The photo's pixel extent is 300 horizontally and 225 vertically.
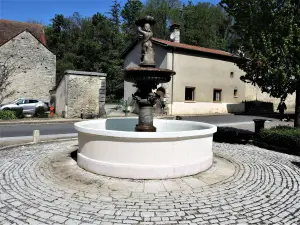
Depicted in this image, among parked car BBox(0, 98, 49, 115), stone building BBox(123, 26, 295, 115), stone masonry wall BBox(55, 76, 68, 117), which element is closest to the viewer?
stone masonry wall BBox(55, 76, 68, 117)

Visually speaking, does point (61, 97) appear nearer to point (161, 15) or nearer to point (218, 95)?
point (218, 95)

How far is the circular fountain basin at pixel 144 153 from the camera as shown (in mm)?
5594

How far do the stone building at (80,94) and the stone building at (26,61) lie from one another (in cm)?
590

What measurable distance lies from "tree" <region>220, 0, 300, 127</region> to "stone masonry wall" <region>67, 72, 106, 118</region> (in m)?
12.7

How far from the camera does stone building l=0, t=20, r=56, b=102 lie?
80.2 ft

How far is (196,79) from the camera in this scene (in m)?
24.1

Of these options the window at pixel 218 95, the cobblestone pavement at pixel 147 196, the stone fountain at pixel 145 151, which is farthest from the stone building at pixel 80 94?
the stone fountain at pixel 145 151

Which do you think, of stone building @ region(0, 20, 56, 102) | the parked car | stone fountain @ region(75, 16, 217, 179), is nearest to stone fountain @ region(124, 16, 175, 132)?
stone fountain @ region(75, 16, 217, 179)

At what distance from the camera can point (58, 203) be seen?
173 inches

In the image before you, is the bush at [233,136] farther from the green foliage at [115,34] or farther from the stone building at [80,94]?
the green foliage at [115,34]

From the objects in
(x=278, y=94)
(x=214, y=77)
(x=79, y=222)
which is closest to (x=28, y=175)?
(x=79, y=222)

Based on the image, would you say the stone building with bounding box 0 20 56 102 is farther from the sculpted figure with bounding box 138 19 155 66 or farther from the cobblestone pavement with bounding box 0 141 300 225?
the sculpted figure with bounding box 138 19 155 66

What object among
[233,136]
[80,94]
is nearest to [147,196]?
[233,136]

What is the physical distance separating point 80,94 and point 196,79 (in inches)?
426
